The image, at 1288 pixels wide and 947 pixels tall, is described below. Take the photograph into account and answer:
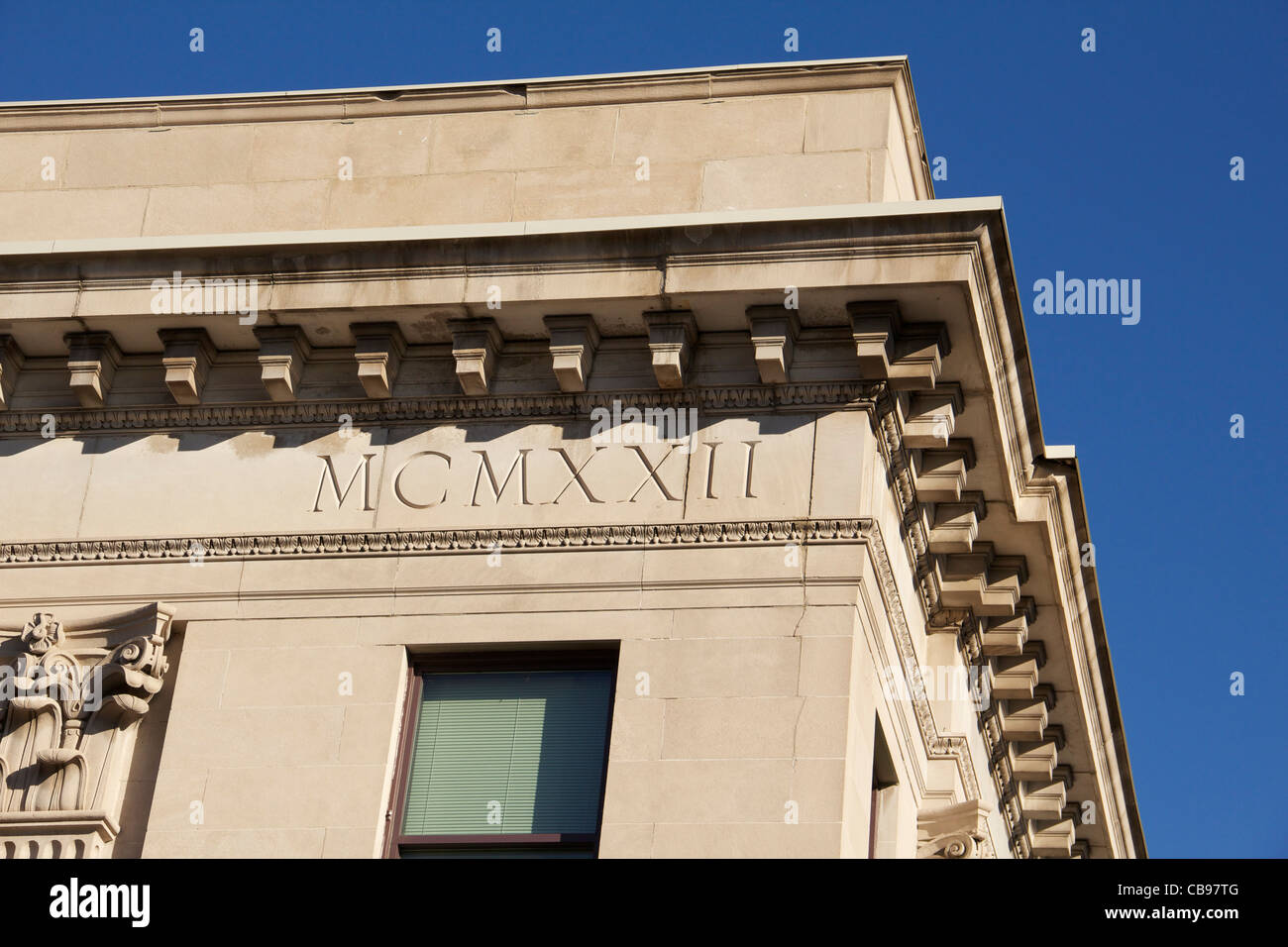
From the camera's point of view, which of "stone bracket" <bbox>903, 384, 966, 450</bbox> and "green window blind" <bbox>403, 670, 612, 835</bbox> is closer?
"green window blind" <bbox>403, 670, 612, 835</bbox>

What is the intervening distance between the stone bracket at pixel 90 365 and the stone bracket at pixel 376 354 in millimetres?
2161

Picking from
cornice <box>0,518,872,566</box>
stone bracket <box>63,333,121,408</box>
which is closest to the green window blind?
cornice <box>0,518,872,566</box>

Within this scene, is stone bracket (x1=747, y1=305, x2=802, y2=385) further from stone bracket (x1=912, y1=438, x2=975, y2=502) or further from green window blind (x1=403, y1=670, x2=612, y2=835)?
green window blind (x1=403, y1=670, x2=612, y2=835)

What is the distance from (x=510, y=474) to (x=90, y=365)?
3.77 m

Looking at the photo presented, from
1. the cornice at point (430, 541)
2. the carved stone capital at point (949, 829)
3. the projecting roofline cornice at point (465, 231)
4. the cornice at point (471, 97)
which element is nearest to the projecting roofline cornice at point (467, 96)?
the cornice at point (471, 97)

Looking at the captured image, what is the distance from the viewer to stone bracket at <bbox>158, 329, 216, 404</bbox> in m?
18.8

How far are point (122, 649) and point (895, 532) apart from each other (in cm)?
633

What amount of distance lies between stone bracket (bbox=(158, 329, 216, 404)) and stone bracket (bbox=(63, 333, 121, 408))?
0.50 metres

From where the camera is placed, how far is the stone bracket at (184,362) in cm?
1875

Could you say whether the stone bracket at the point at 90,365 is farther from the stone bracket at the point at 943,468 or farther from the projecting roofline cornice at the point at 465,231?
the stone bracket at the point at 943,468

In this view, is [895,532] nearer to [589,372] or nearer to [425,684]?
[589,372]

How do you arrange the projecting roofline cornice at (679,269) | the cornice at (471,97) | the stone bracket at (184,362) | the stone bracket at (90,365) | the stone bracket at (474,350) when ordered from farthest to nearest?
the cornice at (471,97) → the stone bracket at (90,365) → the stone bracket at (184,362) → the stone bracket at (474,350) → the projecting roofline cornice at (679,269)

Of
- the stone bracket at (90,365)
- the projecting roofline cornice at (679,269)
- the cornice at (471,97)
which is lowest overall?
the stone bracket at (90,365)
